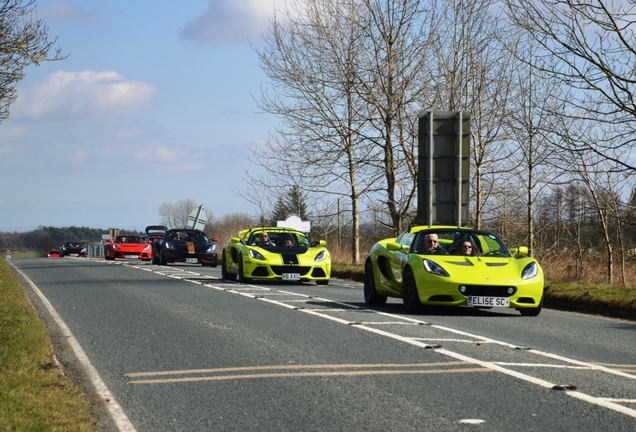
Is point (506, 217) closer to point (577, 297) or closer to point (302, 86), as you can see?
point (302, 86)

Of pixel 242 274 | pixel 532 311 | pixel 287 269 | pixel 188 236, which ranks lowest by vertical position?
pixel 532 311

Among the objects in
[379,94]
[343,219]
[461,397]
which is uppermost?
[379,94]

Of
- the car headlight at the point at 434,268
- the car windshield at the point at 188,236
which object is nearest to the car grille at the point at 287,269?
the car headlight at the point at 434,268

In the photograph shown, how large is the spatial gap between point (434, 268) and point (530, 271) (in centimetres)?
150

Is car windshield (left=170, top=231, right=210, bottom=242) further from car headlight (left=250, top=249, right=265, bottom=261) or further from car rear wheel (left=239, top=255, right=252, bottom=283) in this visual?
car headlight (left=250, top=249, right=265, bottom=261)

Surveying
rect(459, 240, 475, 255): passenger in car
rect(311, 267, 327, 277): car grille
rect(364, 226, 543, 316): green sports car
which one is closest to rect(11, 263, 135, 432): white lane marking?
rect(364, 226, 543, 316): green sports car

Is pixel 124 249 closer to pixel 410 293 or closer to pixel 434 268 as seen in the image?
pixel 410 293

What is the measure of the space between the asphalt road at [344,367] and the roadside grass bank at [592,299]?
2.79 feet

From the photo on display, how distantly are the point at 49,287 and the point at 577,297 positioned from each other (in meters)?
11.3

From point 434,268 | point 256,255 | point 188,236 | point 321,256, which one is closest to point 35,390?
point 434,268

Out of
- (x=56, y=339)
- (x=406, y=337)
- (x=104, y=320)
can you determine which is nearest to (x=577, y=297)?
(x=406, y=337)

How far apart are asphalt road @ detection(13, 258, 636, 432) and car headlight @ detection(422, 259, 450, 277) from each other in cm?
75

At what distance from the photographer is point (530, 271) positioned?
48.4 feet

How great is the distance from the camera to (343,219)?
121ft
